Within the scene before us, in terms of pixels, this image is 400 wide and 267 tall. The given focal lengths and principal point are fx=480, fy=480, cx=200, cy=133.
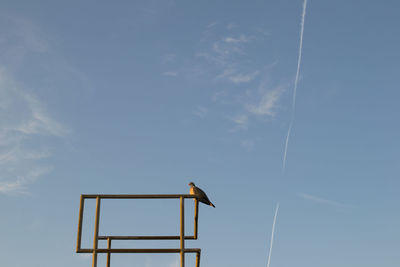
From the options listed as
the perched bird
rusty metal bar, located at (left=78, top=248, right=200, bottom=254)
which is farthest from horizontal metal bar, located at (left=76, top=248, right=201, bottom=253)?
the perched bird

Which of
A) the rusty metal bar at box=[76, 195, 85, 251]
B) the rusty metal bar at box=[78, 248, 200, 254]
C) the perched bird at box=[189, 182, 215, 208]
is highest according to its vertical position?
the perched bird at box=[189, 182, 215, 208]

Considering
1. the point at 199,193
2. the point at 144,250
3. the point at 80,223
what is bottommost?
the point at 144,250

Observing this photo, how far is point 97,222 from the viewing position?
12.9 meters

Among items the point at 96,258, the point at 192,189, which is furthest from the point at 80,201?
the point at 192,189

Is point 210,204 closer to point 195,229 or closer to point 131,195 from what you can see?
point 195,229

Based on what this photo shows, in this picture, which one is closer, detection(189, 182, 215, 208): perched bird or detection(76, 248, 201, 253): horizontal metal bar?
detection(76, 248, 201, 253): horizontal metal bar

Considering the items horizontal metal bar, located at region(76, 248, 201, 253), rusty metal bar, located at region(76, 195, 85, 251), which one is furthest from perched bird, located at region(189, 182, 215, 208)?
rusty metal bar, located at region(76, 195, 85, 251)

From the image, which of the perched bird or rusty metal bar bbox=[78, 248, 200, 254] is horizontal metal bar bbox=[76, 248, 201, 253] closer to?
rusty metal bar bbox=[78, 248, 200, 254]

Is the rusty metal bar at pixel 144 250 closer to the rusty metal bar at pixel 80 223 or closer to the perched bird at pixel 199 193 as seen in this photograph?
the rusty metal bar at pixel 80 223

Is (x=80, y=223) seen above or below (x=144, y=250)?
above

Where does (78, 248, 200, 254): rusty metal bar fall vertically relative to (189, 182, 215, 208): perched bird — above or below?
below

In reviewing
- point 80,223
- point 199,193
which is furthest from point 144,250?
point 199,193

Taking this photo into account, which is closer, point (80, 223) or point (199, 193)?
point (80, 223)

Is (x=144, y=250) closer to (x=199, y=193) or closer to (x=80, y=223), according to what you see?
(x=80, y=223)
